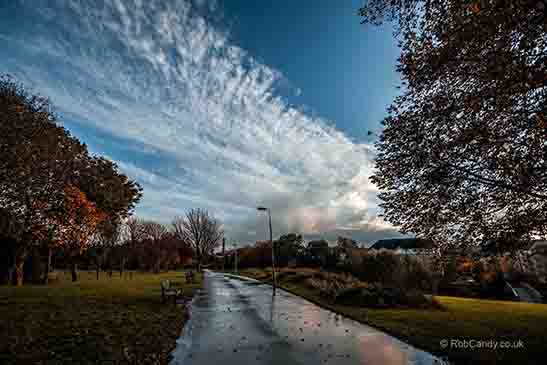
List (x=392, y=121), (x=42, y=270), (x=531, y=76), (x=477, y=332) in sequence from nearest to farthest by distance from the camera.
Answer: (x=531, y=76) < (x=477, y=332) < (x=392, y=121) < (x=42, y=270)

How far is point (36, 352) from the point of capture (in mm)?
6160

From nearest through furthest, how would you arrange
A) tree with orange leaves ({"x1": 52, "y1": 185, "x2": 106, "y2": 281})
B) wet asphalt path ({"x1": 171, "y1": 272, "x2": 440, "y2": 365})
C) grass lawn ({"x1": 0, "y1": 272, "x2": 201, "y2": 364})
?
grass lawn ({"x1": 0, "y1": 272, "x2": 201, "y2": 364}) < wet asphalt path ({"x1": 171, "y1": 272, "x2": 440, "y2": 365}) < tree with orange leaves ({"x1": 52, "y1": 185, "x2": 106, "y2": 281})

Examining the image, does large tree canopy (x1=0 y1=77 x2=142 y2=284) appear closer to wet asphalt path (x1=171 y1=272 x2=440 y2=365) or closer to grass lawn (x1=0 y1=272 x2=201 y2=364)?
grass lawn (x1=0 y1=272 x2=201 y2=364)

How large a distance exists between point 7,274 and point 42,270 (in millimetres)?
4305

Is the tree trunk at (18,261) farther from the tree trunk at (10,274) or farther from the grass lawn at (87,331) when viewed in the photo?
the grass lawn at (87,331)

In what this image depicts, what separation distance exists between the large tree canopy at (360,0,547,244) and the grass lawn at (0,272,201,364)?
323 inches

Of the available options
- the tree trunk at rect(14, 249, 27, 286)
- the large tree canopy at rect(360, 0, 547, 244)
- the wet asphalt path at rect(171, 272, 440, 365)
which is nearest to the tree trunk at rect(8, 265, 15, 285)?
the tree trunk at rect(14, 249, 27, 286)

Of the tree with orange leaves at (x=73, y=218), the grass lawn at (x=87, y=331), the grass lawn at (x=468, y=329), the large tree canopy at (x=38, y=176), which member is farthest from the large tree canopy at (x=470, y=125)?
the tree with orange leaves at (x=73, y=218)

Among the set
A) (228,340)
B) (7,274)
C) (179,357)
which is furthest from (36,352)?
(7,274)

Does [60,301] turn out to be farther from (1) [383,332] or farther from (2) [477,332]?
(2) [477,332]

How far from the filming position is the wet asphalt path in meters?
6.09

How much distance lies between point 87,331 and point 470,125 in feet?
39.6

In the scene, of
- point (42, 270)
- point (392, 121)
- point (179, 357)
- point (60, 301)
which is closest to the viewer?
point (179, 357)

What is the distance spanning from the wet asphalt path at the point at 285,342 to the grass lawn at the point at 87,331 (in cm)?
66
